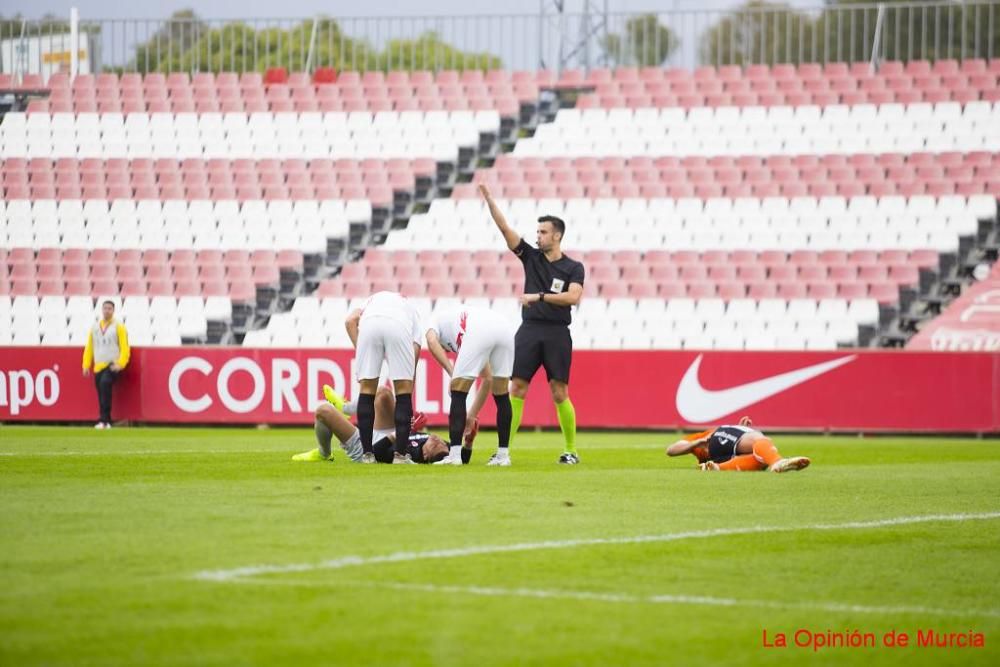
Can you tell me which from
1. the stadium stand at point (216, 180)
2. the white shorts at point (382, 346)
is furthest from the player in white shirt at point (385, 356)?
the stadium stand at point (216, 180)

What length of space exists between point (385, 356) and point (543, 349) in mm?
1615

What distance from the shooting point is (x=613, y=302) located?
26828 mm

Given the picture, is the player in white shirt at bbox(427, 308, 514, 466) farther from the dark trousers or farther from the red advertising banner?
the dark trousers

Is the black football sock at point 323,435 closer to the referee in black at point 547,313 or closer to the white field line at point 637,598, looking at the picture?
the referee in black at point 547,313

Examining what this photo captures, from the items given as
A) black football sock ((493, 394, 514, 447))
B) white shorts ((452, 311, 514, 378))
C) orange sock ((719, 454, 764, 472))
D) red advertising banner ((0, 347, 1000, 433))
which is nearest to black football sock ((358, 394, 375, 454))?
white shorts ((452, 311, 514, 378))

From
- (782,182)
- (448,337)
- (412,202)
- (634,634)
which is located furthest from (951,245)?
(634,634)

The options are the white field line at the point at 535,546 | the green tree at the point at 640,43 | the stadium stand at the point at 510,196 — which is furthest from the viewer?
the green tree at the point at 640,43

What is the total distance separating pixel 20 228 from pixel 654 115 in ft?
43.4

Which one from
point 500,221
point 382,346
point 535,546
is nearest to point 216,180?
point 382,346

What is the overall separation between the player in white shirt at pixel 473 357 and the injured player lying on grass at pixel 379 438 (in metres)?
0.18

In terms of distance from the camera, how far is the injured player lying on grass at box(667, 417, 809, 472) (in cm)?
1291

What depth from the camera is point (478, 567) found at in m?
6.67

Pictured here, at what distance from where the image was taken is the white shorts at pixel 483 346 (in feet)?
43.3

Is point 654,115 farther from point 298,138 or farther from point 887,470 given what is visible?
point 887,470
